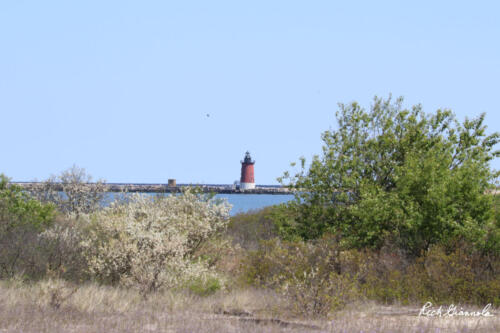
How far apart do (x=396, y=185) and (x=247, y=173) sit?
91.4 metres

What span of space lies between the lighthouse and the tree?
8768 centimetres

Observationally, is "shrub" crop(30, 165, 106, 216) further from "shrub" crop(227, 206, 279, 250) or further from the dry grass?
the dry grass

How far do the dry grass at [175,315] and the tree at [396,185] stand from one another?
5045 mm

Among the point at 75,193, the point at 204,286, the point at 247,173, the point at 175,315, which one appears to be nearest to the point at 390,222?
the point at 204,286

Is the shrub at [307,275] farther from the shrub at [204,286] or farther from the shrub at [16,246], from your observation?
the shrub at [16,246]

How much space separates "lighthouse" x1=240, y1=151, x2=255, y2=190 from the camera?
111 meters

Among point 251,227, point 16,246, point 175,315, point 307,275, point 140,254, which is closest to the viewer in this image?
point 175,315

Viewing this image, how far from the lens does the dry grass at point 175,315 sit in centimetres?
1111

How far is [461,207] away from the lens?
766 inches

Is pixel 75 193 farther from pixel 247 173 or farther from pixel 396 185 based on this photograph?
pixel 247 173

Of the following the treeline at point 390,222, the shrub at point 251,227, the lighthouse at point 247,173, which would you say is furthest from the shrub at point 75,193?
the lighthouse at point 247,173

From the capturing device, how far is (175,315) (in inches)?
487

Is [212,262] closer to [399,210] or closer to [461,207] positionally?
[399,210]

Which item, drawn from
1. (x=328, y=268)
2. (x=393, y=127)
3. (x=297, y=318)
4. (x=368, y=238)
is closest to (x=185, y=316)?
(x=297, y=318)
